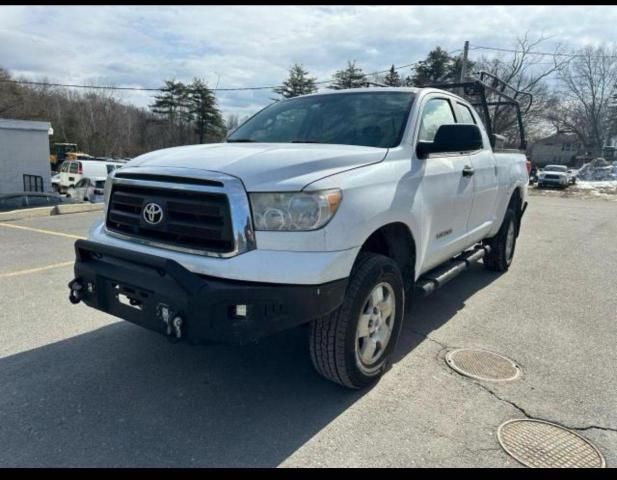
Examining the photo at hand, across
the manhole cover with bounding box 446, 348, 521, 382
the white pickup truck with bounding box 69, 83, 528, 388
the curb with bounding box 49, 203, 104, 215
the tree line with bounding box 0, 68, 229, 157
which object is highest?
the tree line with bounding box 0, 68, 229, 157

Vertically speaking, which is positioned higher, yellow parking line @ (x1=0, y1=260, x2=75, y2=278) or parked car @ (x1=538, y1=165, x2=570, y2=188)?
parked car @ (x1=538, y1=165, x2=570, y2=188)

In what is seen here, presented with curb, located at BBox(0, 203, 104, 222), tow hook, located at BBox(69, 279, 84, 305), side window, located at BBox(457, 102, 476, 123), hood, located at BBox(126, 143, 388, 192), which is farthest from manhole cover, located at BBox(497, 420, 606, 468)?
curb, located at BBox(0, 203, 104, 222)

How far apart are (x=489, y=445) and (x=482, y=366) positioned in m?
1.01

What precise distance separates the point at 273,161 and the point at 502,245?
4.45m

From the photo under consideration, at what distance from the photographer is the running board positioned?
3604 millimetres

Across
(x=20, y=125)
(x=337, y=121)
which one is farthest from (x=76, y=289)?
(x=20, y=125)

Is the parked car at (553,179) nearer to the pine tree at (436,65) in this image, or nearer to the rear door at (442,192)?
the pine tree at (436,65)

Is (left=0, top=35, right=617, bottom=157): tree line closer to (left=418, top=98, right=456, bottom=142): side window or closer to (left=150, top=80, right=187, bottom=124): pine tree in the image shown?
(left=150, top=80, right=187, bottom=124): pine tree

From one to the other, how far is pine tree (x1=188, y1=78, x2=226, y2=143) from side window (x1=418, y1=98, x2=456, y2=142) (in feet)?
162

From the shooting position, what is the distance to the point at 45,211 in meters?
11.1

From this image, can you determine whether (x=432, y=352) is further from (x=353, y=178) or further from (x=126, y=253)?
(x=126, y=253)

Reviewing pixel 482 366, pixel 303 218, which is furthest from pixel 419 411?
pixel 303 218

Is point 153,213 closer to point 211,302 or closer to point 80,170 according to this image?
point 211,302

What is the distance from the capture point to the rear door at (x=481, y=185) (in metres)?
4.44
